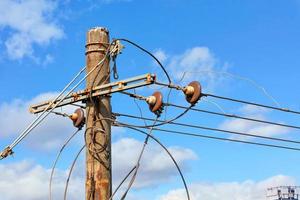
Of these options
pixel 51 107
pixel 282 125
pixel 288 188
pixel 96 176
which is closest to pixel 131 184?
pixel 96 176

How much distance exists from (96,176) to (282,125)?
214 inches

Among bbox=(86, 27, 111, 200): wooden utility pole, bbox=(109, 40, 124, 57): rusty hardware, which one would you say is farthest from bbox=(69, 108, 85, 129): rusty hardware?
bbox=(109, 40, 124, 57): rusty hardware

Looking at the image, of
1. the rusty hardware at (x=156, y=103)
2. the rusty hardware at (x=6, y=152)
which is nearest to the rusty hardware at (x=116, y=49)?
the rusty hardware at (x=156, y=103)

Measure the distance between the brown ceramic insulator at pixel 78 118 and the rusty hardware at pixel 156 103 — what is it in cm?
118

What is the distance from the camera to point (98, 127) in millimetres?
8031

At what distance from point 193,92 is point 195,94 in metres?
0.05

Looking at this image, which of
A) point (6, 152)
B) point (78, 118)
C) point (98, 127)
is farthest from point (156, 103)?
point (6, 152)

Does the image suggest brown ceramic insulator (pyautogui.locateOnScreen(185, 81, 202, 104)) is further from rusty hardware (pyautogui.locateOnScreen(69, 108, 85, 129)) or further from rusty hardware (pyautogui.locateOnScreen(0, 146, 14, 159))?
rusty hardware (pyautogui.locateOnScreen(0, 146, 14, 159))

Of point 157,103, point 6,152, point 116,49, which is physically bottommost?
point 6,152

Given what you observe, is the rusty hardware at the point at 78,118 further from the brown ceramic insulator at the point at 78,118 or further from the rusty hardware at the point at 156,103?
the rusty hardware at the point at 156,103

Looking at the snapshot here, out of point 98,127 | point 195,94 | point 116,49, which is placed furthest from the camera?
point 116,49

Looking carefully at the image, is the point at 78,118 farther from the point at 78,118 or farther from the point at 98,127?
the point at 98,127

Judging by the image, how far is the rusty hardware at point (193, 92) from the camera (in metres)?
7.89

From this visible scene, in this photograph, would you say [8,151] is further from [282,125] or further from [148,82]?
[282,125]
